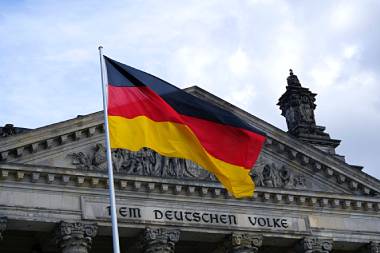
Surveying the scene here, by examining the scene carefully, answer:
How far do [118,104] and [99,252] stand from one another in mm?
16437

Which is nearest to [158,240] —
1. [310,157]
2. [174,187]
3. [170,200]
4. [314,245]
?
[170,200]

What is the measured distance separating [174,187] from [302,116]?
12018mm

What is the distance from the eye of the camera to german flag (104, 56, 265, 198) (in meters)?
22.3

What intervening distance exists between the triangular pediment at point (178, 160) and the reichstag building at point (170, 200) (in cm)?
5

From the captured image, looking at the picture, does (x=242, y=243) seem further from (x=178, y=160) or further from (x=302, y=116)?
(x=302, y=116)

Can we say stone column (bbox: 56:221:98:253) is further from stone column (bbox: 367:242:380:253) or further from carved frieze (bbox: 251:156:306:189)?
stone column (bbox: 367:242:380:253)

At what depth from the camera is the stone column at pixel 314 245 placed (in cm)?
3691

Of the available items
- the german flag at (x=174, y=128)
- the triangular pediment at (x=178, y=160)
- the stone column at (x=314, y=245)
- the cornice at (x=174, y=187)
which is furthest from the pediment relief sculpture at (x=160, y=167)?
the german flag at (x=174, y=128)

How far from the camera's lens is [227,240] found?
117ft

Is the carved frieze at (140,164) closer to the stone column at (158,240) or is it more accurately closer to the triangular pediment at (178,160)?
the triangular pediment at (178,160)

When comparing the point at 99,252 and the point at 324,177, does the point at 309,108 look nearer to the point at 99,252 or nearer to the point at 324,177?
the point at 324,177

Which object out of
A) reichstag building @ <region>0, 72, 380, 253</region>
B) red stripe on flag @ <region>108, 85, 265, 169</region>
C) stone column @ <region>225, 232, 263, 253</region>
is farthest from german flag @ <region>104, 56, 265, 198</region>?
stone column @ <region>225, 232, 263, 253</region>

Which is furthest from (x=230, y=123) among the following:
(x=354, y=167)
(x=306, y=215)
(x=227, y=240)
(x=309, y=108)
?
(x=309, y=108)

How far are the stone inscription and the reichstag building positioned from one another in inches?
1.9
